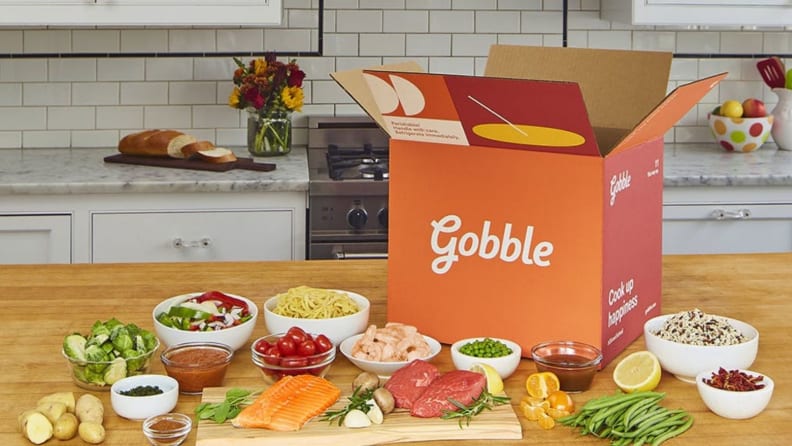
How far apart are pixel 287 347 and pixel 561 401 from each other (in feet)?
1.35

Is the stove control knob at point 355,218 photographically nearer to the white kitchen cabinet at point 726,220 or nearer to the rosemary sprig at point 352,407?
the white kitchen cabinet at point 726,220

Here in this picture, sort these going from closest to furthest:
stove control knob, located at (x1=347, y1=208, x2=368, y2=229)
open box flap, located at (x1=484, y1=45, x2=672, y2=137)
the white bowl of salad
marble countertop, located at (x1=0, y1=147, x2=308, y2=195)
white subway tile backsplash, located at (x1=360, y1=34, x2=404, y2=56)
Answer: the white bowl of salad → open box flap, located at (x1=484, y1=45, x2=672, y2=137) → marble countertop, located at (x1=0, y1=147, x2=308, y2=195) → stove control knob, located at (x1=347, y1=208, x2=368, y2=229) → white subway tile backsplash, located at (x1=360, y1=34, x2=404, y2=56)

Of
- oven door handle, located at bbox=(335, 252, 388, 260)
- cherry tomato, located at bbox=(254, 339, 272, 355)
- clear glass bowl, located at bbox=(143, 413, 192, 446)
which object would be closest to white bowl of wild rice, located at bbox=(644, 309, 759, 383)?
cherry tomato, located at bbox=(254, 339, 272, 355)

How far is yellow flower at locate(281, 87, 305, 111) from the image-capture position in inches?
157

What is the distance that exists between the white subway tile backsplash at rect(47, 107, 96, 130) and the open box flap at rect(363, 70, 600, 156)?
105 inches

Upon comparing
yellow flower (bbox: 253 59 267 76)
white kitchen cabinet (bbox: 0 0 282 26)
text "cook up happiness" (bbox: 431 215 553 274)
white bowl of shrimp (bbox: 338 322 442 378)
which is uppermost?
white kitchen cabinet (bbox: 0 0 282 26)

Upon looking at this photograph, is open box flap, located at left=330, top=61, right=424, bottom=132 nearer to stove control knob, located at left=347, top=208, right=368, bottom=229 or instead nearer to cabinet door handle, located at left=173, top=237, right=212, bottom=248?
stove control knob, located at left=347, top=208, right=368, bottom=229

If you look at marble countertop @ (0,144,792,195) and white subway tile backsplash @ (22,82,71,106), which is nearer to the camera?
marble countertop @ (0,144,792,195)

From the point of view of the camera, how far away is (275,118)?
13.4 feet

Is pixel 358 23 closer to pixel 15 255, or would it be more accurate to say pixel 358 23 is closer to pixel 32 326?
Answer: pixel 15 255

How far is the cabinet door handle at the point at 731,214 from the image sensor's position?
3852mm

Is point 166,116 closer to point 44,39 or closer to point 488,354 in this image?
point 44,39

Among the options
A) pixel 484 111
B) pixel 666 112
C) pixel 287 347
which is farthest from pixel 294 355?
pixel 666 112

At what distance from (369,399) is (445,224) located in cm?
41
